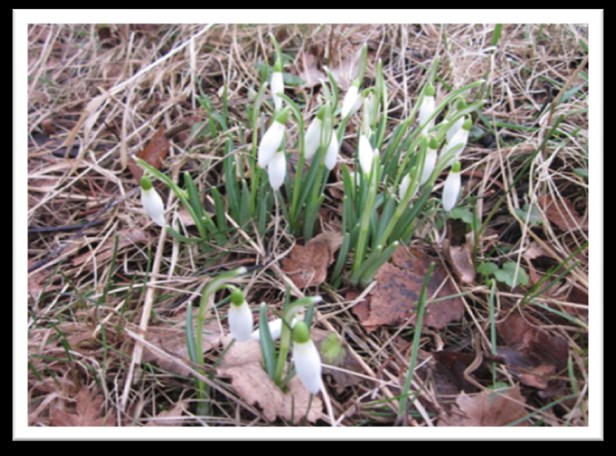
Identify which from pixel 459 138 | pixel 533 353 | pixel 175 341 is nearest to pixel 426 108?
pixel 459 138

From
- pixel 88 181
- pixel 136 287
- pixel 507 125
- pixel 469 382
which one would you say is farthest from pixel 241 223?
pixel 507 125

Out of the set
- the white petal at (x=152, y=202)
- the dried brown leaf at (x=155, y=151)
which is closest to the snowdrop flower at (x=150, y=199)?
the white petal at (x=152, y=202)

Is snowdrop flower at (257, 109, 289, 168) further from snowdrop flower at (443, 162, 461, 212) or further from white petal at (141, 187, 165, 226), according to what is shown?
snowdrop flower at (443, 162, 461, 212)

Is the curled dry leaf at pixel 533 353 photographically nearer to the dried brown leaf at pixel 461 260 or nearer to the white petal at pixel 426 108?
the dried brown leaf at pixel 461 260

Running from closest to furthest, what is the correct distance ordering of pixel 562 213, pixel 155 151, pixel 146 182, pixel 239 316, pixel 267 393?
1. pixel 239 316
2. pixel 267 393
3. pixel 146 182
4. pixel 562 213
5. pixel 155 151

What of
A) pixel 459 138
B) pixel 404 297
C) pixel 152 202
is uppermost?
pixel 459 138

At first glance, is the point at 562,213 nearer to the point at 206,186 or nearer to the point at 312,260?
the point at 312,260
